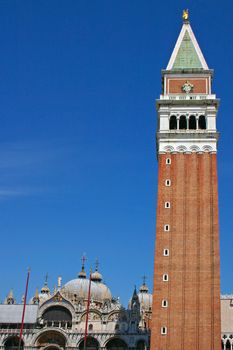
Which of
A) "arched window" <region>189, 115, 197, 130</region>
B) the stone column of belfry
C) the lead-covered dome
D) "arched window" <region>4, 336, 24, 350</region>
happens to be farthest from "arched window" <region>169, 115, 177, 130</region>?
"arched window" <region>4, 336, 24, 350</region>

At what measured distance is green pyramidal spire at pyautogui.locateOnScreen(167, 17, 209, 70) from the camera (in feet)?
230

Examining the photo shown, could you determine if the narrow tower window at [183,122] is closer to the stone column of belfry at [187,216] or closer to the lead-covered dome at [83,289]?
the stone column of belfry at [187,216]

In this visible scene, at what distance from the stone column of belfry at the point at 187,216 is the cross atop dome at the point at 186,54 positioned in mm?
255

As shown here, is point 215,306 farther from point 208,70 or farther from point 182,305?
point 208,70

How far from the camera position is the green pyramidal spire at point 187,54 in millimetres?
70062

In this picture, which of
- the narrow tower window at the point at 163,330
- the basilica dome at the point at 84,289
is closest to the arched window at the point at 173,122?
the narrow tower window at the point at 163,330

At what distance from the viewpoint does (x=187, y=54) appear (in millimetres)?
71375

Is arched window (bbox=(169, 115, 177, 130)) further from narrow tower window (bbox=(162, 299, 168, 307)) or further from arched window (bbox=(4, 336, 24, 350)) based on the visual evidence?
arched window (bbox=(4, 336, 24, 350))

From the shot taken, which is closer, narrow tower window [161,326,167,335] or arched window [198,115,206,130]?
narrow tower window [161,326,167,335]

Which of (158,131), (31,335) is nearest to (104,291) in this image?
(31,335)

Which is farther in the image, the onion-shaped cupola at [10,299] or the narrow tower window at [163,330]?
the onion-shaped cupola at [10,299]

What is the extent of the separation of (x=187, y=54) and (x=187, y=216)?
2365 cm

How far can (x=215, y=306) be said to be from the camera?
5534cm

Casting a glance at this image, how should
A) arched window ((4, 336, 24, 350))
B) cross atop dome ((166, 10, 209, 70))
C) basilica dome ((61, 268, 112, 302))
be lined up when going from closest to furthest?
cross atop dome ((166, 10, 209, 70))
arched window ((4, 336, 24, 350))
basilica dome ((61, 268, 112, 302))
